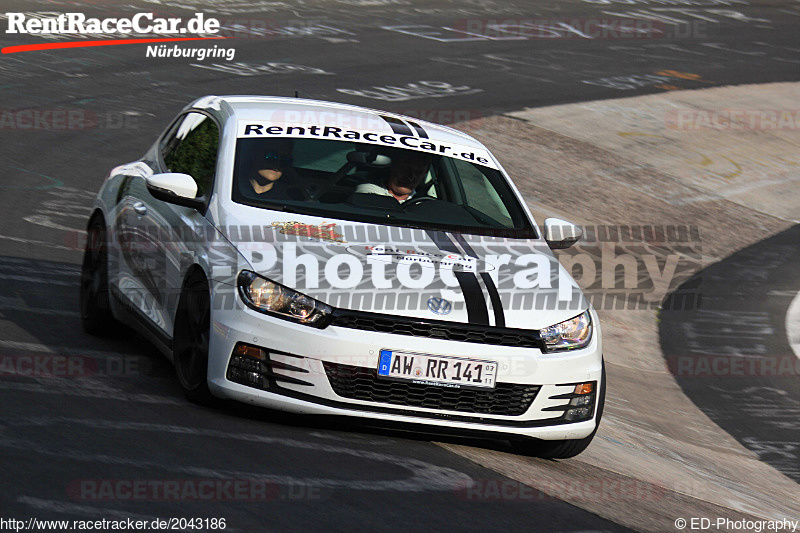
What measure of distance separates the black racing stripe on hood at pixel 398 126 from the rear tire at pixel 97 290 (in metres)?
1.93

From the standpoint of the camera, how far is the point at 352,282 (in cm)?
596

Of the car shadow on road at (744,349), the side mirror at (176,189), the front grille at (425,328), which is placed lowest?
the car shadow on road at (744,349)

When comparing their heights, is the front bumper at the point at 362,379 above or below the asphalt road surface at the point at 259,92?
above

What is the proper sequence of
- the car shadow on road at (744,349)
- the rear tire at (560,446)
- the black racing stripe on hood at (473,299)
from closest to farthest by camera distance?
the black racing stripe on hood at (473,299) < the rear tire at (560,446) < the car shadow on road at (744,349)

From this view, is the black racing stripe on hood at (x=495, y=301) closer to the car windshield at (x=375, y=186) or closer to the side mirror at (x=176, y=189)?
the car windshield at (x=375, y=186)

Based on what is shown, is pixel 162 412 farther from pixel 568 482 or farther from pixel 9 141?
pixel 9 141

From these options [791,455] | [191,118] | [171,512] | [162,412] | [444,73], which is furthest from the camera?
[444,73]

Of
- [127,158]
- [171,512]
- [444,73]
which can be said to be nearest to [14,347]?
[171,512]

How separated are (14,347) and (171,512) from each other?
8.76 ft

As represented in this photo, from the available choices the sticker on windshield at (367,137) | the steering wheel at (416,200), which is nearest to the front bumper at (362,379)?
the steering wheel at (416,200)

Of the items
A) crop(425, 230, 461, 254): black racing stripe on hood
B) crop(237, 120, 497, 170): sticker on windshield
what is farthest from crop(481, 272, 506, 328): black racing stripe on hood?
crop(237, 120, 497, 170): sticker on windshield

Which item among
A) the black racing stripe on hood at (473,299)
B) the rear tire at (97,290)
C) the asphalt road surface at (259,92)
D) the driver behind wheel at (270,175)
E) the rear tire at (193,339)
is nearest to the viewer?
the asphalt road surface at (259,92)

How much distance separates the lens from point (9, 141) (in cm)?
1497

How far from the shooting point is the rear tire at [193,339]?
6148mm
